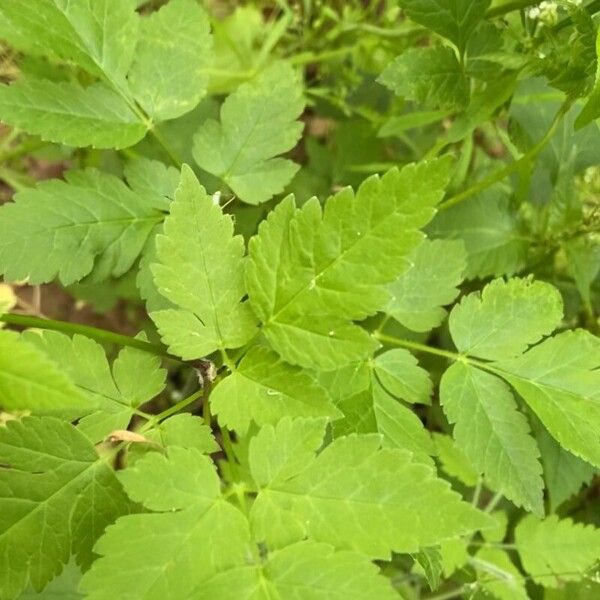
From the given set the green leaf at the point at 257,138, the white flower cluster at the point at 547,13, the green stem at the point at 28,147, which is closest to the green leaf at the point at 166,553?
the green leaf at the point at 257,138

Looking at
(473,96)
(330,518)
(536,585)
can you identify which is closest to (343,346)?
(330,518)

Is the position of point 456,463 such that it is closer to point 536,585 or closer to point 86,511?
point 536,585

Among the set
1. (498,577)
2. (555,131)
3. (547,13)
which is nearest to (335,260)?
(547,13)

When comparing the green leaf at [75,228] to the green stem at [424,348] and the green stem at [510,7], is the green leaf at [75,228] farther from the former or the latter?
the green stem at [510,7]

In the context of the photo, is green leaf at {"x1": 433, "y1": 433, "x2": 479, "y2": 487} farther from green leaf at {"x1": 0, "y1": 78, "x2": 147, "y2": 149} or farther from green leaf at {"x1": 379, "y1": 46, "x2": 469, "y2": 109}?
green leaf at {"x1": 0, "y1": 78, "x2": 147, "y2": 149}

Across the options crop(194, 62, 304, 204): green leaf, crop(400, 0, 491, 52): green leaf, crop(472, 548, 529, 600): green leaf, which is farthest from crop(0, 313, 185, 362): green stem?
crop(472, 548, 529, 600): green leaf
